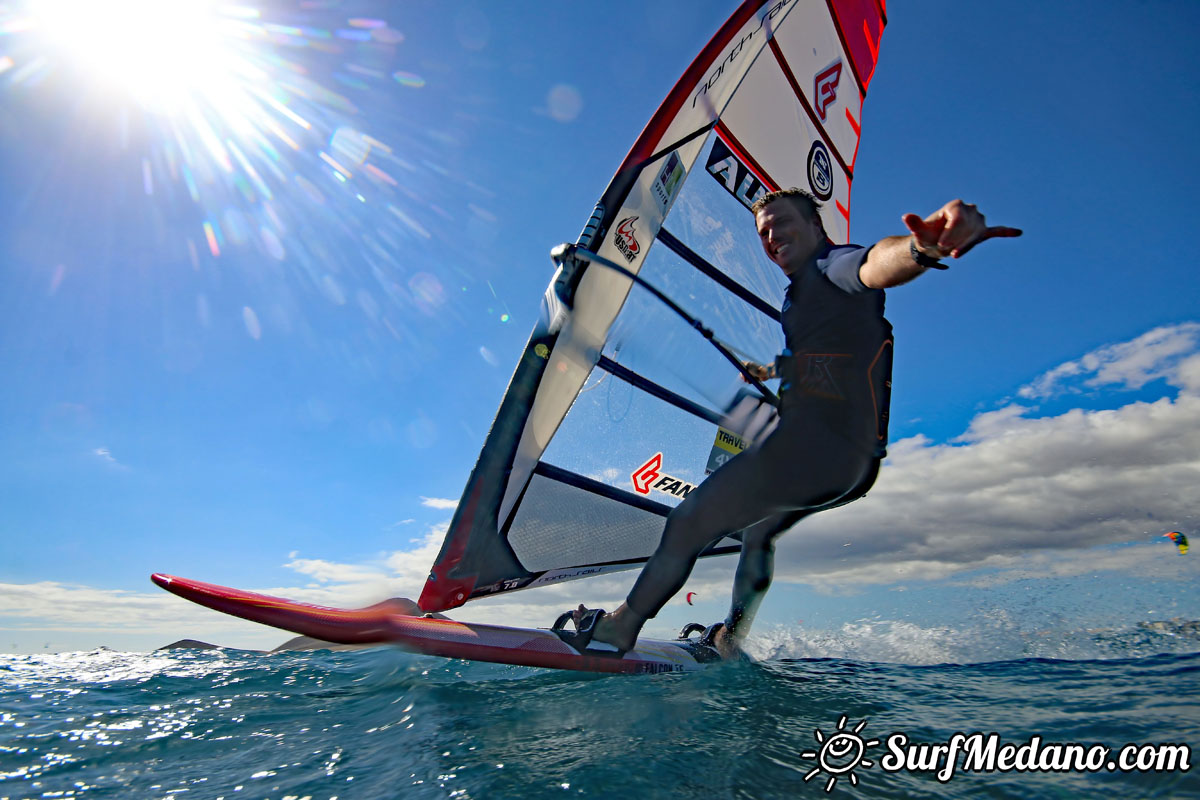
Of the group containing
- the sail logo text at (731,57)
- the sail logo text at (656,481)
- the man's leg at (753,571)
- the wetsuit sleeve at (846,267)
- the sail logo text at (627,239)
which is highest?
the sail logo text at (731,57)

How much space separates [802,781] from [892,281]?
4.93 ft

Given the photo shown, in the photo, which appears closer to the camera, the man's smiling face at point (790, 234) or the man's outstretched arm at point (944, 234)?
the man's outstretched arm at point (944, 234)

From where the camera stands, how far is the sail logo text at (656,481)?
342 cm

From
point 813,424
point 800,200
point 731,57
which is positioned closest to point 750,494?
point 813,424

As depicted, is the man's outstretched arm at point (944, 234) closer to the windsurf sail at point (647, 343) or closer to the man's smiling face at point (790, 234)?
the man's smiling face at point (790, 234)

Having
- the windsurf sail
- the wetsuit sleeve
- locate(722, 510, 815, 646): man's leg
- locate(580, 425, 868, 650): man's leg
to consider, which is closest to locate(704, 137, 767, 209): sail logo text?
the windsurf sail

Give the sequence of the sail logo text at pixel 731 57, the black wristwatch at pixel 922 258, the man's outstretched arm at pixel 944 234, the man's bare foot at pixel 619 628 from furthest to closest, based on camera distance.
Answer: the sail logo text at pixel 731 57, the man's bare foot at pixel 619 628, the black wristwatch at pixel 922 258, the man's outstretched arm at pixel 944 234

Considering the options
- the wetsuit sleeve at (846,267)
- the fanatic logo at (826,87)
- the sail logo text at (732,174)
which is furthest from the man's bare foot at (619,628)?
the fanatic logo at (826,87)

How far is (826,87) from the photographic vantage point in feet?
13.8

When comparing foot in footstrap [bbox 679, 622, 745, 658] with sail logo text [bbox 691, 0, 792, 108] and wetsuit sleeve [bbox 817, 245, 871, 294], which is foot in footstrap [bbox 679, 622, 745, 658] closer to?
wetsuit sleeve [bbox 817, 245, 871, 294]

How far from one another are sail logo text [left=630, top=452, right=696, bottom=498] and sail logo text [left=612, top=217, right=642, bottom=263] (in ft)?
4.13

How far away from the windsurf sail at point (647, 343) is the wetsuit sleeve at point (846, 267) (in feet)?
3.81

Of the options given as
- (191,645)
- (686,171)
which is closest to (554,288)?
(686,171)

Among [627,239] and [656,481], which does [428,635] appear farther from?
[627,239]
